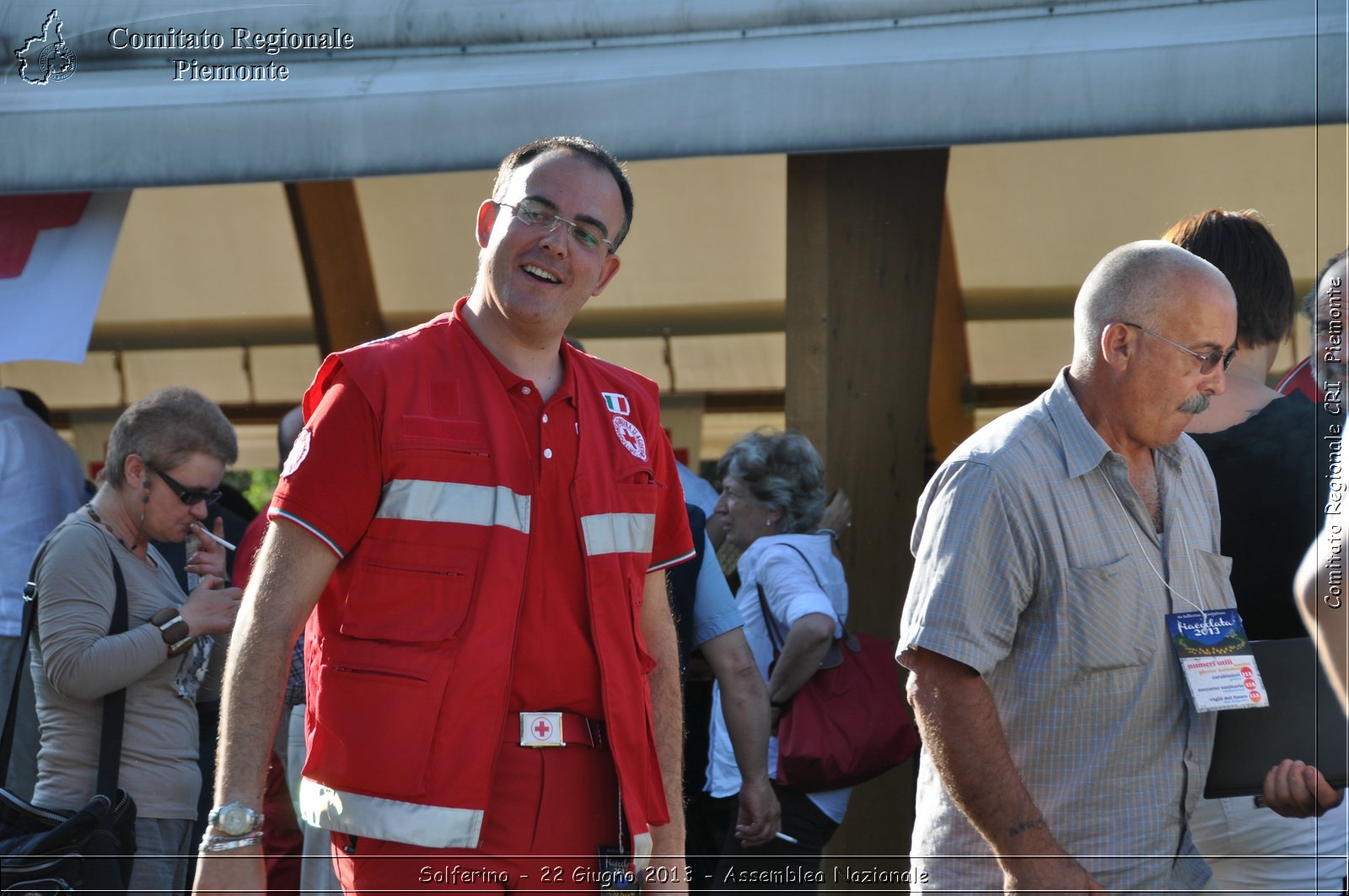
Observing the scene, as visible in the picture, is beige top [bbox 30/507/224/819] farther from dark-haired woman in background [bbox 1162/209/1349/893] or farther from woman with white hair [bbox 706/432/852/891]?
dark-haired woman in background [bbox 1162/209/1349/893]

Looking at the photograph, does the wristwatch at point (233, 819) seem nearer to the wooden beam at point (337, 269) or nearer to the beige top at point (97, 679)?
the beige top at point (97, 679)

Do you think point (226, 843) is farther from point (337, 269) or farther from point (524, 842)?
point (337, 269)

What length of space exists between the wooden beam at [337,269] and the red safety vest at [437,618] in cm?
470

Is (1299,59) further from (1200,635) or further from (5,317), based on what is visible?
(5,317)

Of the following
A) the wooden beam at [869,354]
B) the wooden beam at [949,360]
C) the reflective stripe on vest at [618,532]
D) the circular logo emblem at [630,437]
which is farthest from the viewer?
the wooden beam at [949,360]

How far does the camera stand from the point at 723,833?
14.4 ft

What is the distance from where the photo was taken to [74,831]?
10.9 ft

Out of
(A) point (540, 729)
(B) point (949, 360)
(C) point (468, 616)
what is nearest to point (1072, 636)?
(A) point (540, 729)

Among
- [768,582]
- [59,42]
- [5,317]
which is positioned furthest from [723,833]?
[59,42]

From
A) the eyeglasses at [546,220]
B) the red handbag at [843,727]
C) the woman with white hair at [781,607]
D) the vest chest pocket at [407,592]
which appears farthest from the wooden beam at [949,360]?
the vest chest pocket at [407,592]

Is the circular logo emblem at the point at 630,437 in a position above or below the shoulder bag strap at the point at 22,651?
above

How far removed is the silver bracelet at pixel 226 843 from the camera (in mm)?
1999

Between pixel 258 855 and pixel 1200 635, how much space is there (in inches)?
66.3

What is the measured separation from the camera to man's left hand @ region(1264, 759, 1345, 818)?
Result: 2.67m
